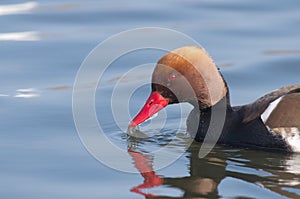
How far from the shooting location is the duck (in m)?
7.90

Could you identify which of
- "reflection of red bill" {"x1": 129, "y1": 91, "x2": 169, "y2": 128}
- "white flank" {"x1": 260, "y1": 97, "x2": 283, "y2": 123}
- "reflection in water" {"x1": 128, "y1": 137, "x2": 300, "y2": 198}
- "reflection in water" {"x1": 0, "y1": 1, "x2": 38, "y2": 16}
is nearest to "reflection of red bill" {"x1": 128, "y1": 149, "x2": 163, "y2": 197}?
"reflection in water" {"x1": 128, "y1": 137, "x2": 300, "y2": 198}

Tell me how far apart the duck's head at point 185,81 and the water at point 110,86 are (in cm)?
40

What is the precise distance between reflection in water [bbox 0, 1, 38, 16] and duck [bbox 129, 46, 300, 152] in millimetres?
4897

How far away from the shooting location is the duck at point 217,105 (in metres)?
7.90

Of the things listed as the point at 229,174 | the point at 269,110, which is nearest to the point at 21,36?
the point at 269,110

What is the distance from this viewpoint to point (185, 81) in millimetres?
8047

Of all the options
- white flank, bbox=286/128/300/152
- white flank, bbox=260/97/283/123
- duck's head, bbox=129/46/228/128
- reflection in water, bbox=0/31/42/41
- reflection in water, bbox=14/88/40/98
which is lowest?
white flank, bbox=286/128/300/152

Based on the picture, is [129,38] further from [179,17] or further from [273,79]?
[273,79]

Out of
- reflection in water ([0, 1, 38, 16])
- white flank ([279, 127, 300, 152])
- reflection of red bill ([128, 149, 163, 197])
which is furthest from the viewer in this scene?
reflection in water ([0, 1, 38, 16])

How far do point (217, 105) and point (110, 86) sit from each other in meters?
1.94

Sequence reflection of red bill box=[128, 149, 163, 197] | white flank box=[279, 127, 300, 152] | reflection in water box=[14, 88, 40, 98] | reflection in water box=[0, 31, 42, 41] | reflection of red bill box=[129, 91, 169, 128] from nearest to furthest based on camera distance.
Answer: reflection of red bill box=[128, 149, 163, 197], white flank box=[279, 127, 300, 152], reflection of red bill box=[129, 91, 169, 128], reflection in water box=[14, 88, 40, 98], reflection in water box=[0, 31, 42, 41]

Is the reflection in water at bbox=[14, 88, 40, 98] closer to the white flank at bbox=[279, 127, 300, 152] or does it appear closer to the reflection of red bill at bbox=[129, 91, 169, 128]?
the reflection of red bill at bbox=[129, 91, 169, 128]

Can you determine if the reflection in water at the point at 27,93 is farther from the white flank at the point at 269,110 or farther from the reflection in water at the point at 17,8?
the reflection in water at the point at 17,8

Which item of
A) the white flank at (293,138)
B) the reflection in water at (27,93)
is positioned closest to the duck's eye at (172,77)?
the white flank at (293,138)
